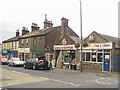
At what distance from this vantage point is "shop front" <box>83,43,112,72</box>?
59.0 feet

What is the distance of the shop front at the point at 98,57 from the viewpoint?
1798cm

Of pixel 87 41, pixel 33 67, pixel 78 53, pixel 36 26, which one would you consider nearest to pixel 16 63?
pixel 33 67

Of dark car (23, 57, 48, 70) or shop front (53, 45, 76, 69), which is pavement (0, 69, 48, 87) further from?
shop front (53, 45, 76, 69)

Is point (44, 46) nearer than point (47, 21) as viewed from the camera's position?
Yes

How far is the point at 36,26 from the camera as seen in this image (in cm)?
3638

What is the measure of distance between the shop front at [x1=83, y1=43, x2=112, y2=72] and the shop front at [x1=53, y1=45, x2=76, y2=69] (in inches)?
79.4

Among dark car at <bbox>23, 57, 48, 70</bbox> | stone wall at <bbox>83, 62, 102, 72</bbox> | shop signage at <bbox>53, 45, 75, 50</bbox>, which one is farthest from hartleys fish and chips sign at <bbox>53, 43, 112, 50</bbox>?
dark car at <bbox>23, 57, 48, 70</bbox>

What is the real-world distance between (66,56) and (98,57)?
564cm

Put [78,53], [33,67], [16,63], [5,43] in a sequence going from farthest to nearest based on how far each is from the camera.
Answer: [5,43] < [16,63] < [78,53] < [33,67]

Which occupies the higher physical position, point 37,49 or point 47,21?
point 47,21

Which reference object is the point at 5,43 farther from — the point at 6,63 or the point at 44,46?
the point at 44,46

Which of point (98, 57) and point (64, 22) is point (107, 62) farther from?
point (64, 22)

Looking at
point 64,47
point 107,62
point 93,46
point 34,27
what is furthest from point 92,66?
point 34,27

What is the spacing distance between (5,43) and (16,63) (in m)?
19.8
